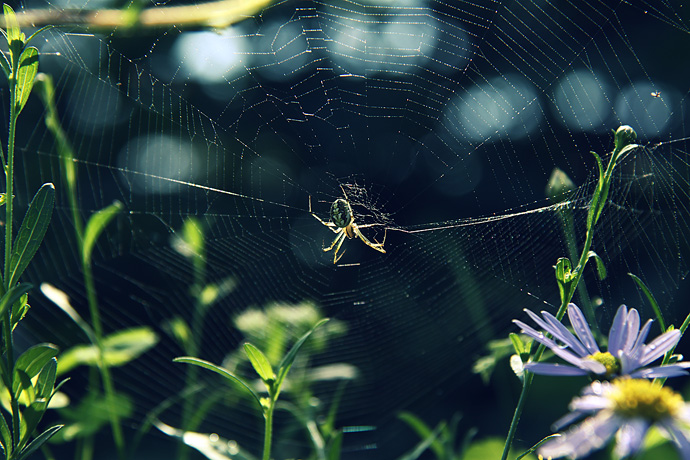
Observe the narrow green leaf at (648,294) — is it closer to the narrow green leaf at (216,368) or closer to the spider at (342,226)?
the narrow green leaf at (216,368)

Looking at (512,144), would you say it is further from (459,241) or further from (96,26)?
(96,26)

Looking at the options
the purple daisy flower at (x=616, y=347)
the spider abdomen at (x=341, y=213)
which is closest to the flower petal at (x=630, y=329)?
the purple daisy flower at (x=616, y=347)

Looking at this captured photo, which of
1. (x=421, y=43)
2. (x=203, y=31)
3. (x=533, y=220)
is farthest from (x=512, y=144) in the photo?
(x=203, y=31)

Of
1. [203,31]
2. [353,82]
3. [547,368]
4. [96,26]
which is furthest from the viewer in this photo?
[353,82]

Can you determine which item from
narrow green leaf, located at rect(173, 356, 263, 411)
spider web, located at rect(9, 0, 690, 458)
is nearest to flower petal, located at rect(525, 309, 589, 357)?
narrow green leaf, located at rect(173, 356, 263, 411)

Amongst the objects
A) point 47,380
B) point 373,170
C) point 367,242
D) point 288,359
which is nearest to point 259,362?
point 288,359

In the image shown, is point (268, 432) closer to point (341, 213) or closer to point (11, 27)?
point (11, 27)

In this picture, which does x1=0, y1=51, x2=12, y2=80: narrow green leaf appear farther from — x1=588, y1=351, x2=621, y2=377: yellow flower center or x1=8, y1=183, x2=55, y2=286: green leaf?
x1=588, y1=351, x2=621, y2=377: yellow flower center
